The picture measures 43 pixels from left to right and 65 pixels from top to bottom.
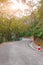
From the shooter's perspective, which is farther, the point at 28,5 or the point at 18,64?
the point at 28,5

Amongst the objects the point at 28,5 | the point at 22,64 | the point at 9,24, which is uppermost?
the point at 22,64

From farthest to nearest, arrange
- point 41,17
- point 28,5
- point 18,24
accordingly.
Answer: point 18,24 < point 28,5 < point 41,17

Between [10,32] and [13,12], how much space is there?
5.03 m

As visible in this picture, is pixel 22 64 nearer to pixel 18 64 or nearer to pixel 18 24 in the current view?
pixel 18 64

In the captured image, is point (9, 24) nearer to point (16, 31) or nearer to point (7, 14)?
point (7, 14)

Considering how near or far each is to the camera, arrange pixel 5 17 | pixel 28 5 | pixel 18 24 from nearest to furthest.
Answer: pixel 28 5
pixel 5 17
pixel 18 24

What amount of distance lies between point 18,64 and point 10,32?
126 feet

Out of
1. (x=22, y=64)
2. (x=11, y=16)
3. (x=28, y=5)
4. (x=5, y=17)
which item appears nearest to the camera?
(x=22, y=64)

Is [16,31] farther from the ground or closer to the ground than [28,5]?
closer to the ground

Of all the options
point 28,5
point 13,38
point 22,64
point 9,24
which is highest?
point 22,64

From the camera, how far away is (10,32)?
1935 inches

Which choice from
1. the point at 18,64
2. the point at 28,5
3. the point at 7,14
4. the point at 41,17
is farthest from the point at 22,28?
the point at 18,64

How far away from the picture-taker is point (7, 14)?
45906mm

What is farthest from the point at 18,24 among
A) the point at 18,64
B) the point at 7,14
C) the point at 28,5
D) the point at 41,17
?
the point at 18,64
